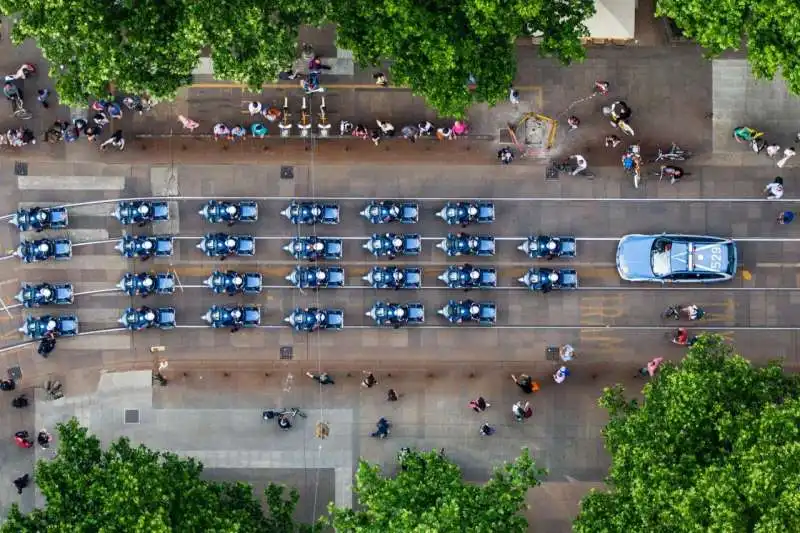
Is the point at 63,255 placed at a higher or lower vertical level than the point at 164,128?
lower

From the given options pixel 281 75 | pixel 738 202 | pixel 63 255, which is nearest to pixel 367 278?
pixel 281 75

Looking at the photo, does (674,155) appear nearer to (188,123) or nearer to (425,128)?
(425,128)

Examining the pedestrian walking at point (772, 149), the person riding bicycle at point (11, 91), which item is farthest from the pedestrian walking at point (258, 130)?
the pedestrian walking at point (772, 149)

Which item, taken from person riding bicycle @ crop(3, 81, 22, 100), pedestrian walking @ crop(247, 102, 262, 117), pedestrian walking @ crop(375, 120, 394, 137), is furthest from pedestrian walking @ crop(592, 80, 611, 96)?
person riding bicycle @ crop(3, 81, 22, 100)

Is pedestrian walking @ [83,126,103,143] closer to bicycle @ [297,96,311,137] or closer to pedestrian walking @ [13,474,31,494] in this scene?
bicycle @ [297,96,311,137]

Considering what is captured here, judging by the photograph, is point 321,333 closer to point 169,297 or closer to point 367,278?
point 367,278

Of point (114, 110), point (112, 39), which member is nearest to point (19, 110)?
point (114, 110)
